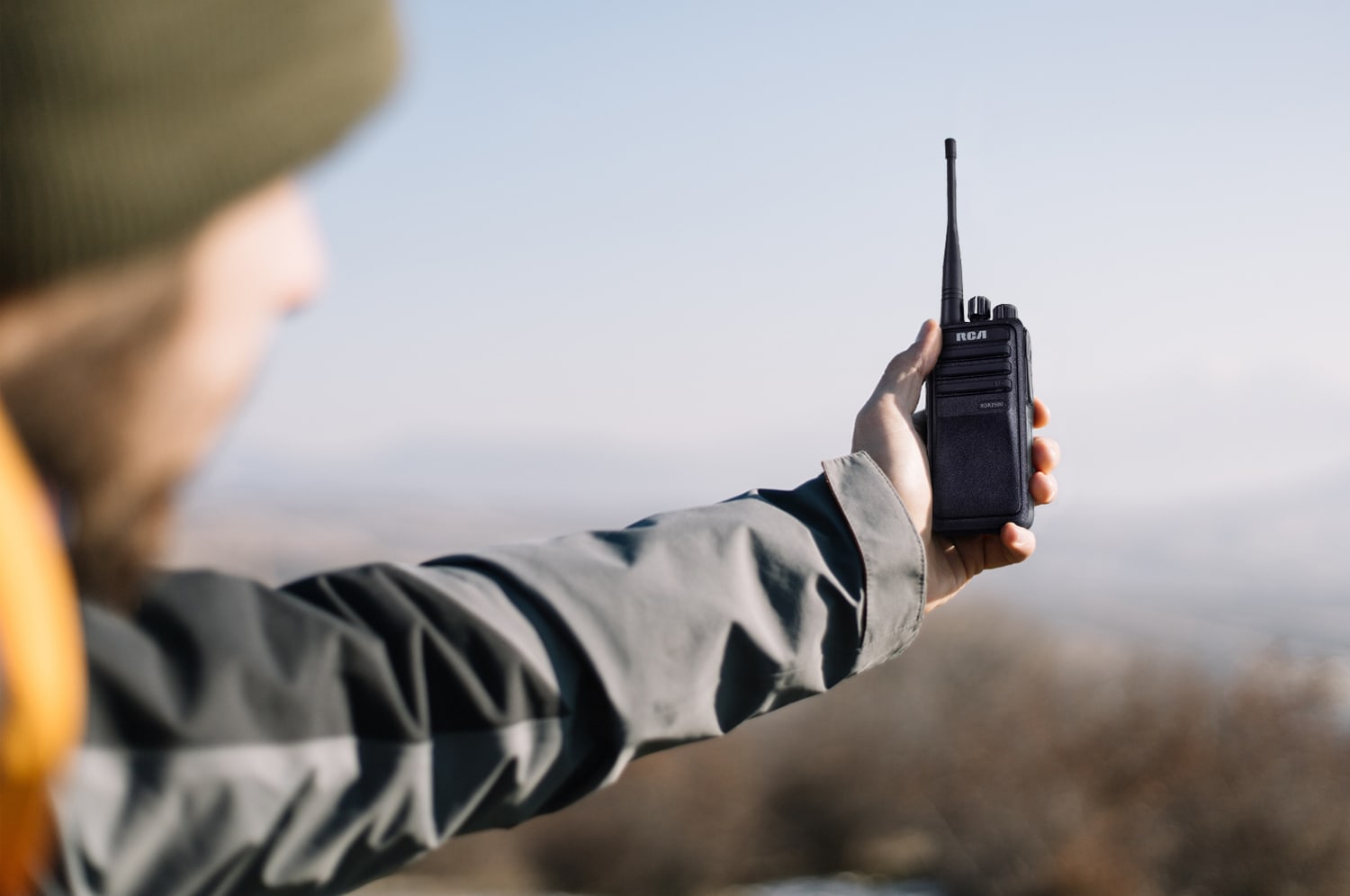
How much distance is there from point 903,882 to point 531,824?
2.49 meters

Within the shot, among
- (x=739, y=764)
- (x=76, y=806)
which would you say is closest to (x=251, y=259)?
(x=76, y=806)

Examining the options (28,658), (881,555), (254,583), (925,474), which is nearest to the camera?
(28,658)

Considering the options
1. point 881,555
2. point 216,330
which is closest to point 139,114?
point 216,330

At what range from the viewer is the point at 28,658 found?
678 millimetres

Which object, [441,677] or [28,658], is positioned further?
[441,677]

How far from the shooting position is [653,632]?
155 centimetres

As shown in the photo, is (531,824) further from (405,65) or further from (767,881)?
(405,65)

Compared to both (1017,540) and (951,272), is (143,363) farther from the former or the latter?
(951,272)

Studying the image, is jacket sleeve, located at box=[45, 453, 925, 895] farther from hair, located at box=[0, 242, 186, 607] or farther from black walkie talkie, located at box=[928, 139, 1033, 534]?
hair, located at box=[0, 242, 186, 607]

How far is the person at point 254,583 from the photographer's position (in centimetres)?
75

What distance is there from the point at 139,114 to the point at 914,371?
1.38 m

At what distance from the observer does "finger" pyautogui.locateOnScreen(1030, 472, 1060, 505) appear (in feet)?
6.13

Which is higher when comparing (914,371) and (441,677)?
(914,371)

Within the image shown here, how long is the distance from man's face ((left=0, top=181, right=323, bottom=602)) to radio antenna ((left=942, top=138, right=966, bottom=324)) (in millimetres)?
1322
